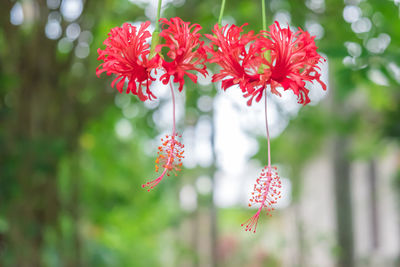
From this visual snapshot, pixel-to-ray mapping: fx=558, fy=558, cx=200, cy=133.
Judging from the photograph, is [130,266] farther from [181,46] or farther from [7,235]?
[181,46]

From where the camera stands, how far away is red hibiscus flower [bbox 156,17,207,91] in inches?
48.8

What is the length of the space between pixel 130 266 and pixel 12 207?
21.1 feet

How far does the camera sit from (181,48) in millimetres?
1241

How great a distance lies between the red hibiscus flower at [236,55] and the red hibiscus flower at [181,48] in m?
0.03

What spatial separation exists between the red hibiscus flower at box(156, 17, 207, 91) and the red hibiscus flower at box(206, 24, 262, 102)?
0.11 ft

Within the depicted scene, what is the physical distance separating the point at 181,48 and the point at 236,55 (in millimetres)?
124

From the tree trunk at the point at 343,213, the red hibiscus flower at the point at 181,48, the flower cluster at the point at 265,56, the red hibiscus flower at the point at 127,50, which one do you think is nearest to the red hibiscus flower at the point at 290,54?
the flower cluster at the point at 265,56

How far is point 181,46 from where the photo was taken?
1.25m

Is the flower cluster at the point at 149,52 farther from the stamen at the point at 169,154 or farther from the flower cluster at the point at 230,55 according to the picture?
the stamen at the point at 169,154

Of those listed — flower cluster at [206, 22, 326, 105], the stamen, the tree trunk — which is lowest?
the tree trunk

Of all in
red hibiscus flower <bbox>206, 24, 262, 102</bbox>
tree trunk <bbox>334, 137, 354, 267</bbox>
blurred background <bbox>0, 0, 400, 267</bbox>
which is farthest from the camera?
tree trunk <bbox>334, 137, 354, 267</bbox>

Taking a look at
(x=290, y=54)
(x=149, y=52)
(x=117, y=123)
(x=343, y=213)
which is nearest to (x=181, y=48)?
(x=149, y=52)

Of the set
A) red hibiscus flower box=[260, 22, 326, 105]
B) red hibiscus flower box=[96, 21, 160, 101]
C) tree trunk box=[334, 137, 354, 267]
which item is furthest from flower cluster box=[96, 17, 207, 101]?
tree trunk box=[334, 137, 354, 267]

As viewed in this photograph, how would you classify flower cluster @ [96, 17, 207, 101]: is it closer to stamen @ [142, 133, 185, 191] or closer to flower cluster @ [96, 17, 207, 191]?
flower cluster @ [96, 17, 207, 191]
